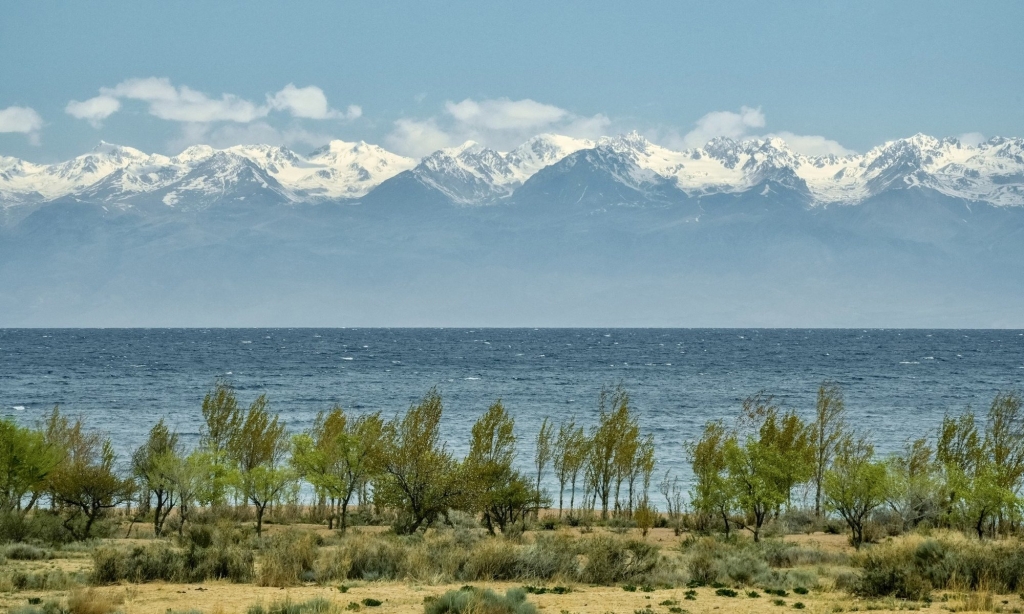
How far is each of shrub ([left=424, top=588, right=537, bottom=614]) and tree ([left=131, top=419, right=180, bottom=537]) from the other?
2225 centimetres

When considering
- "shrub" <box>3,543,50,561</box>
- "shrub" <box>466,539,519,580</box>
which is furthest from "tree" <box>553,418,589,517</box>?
"shrub" <box>3,543,50,561</box>

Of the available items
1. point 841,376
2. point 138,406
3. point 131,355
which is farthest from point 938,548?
point 131,355

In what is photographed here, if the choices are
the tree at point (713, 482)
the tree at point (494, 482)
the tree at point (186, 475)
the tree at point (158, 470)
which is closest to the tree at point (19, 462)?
the tree at point (158, 470)

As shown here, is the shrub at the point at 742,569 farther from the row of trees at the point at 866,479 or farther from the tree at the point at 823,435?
the tree at the point at 823,435

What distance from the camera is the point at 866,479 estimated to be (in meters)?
39.0

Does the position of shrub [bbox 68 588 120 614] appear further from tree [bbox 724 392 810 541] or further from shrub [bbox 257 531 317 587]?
tree [bbox 724 392 810 541]

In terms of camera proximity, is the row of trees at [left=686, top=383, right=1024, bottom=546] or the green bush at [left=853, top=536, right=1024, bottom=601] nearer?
the green bush at [left=853, top=536, right=1024, bottom=601]

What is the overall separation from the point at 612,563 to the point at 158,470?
22.1 m

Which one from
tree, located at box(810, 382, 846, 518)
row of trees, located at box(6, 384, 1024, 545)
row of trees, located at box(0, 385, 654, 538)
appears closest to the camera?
row of trees, located at box(6, 384, 1024, 545)

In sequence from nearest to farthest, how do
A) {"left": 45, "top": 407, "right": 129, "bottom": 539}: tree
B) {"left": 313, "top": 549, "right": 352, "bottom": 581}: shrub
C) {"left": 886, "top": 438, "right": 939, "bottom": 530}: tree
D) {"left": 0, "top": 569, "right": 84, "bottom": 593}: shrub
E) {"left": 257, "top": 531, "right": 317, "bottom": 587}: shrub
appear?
{"left": 0, "top": 569, "right": 84, "bottom": 593}: shrub
{"left": 257, "top": 531, "right": 317, "bottom": 587}: shrub
{"left": 313, "top": 549, "right": 352, "bottom": 581}: shrub
{"left": 886, "top": 438, "right": 939, "bottom": 530}: tree
{"left": 45, "top": 407, "right": 129, "bottom": 539}: tree

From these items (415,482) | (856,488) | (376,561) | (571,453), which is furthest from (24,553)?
(856,488)

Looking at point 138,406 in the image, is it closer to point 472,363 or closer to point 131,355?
point 472,363

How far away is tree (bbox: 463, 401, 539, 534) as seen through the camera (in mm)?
43844

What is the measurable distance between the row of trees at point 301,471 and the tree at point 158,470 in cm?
6
